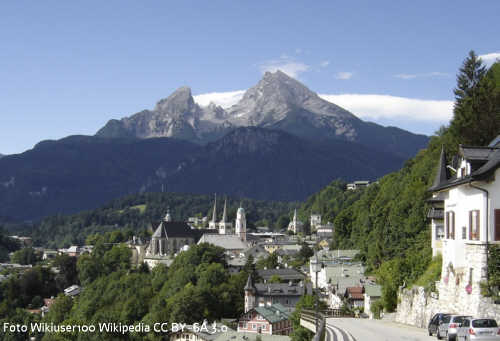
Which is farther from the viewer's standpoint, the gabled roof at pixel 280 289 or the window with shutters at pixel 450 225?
the gabled roof at pixel 280 289

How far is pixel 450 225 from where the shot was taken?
102 ft

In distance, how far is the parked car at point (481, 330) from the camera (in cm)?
2078

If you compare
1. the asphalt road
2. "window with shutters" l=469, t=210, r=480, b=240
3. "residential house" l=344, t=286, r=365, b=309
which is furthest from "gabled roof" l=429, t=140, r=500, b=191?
"residential house" l=344, t=286, r=365, b=309

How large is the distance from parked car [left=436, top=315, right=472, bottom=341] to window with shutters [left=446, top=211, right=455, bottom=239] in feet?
21.3

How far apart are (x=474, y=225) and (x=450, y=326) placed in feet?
16.9

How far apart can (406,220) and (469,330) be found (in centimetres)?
5705

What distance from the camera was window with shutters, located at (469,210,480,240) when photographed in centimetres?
2656

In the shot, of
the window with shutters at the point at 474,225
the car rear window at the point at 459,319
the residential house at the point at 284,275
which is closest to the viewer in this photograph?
the car rear window at the point at 459,319

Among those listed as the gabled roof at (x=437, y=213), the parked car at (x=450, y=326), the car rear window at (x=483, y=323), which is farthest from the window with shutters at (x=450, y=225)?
the car rear window at (x=483, y=323)

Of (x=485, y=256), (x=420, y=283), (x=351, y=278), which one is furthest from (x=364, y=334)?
(x=351, y=278)

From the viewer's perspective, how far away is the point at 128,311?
113 meters

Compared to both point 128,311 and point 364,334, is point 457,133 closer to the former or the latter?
point 364,334

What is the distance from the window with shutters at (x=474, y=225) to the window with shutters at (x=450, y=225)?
10.3ft

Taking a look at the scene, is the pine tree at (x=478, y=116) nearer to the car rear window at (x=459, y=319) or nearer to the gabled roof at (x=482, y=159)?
the gabled roof at (x=482, y=159)
